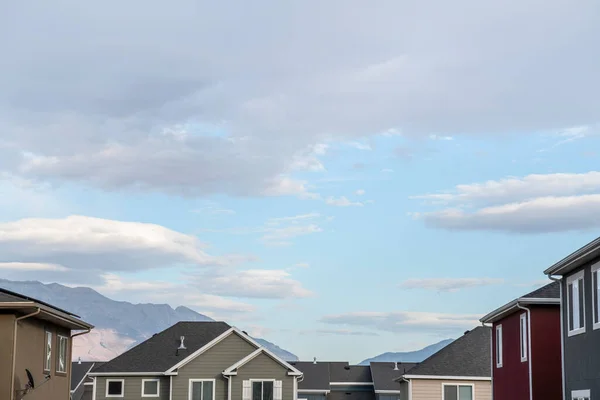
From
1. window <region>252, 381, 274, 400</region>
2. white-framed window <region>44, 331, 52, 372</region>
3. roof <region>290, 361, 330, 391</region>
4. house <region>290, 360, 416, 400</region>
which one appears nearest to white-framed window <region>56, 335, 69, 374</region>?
white-framed window <region>44, 331, 52, 372</region>

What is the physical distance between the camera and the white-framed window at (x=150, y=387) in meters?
53.2

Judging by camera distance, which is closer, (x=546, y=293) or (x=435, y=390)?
(x=546, y=293)

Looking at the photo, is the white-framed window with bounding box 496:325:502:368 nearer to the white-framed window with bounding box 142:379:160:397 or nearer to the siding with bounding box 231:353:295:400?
the siding with bounding box 231:353:295:400

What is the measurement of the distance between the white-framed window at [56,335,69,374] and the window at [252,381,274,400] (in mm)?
20500

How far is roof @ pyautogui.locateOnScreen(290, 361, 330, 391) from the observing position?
261 ft

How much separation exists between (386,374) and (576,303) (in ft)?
188

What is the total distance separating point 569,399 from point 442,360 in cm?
2458

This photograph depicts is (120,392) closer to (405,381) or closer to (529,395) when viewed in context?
(405,381)

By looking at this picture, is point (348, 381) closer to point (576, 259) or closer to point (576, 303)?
point (576, 303)

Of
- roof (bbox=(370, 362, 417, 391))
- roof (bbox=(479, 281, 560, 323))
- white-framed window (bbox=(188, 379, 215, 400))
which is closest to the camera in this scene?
roof (bbox=(479, 281, 560, 323))

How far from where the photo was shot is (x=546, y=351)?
103 ft

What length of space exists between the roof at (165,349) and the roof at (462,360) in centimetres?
1315

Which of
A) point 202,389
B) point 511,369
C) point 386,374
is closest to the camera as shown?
point 511,369

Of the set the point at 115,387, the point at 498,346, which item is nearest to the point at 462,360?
the point at 498,346
